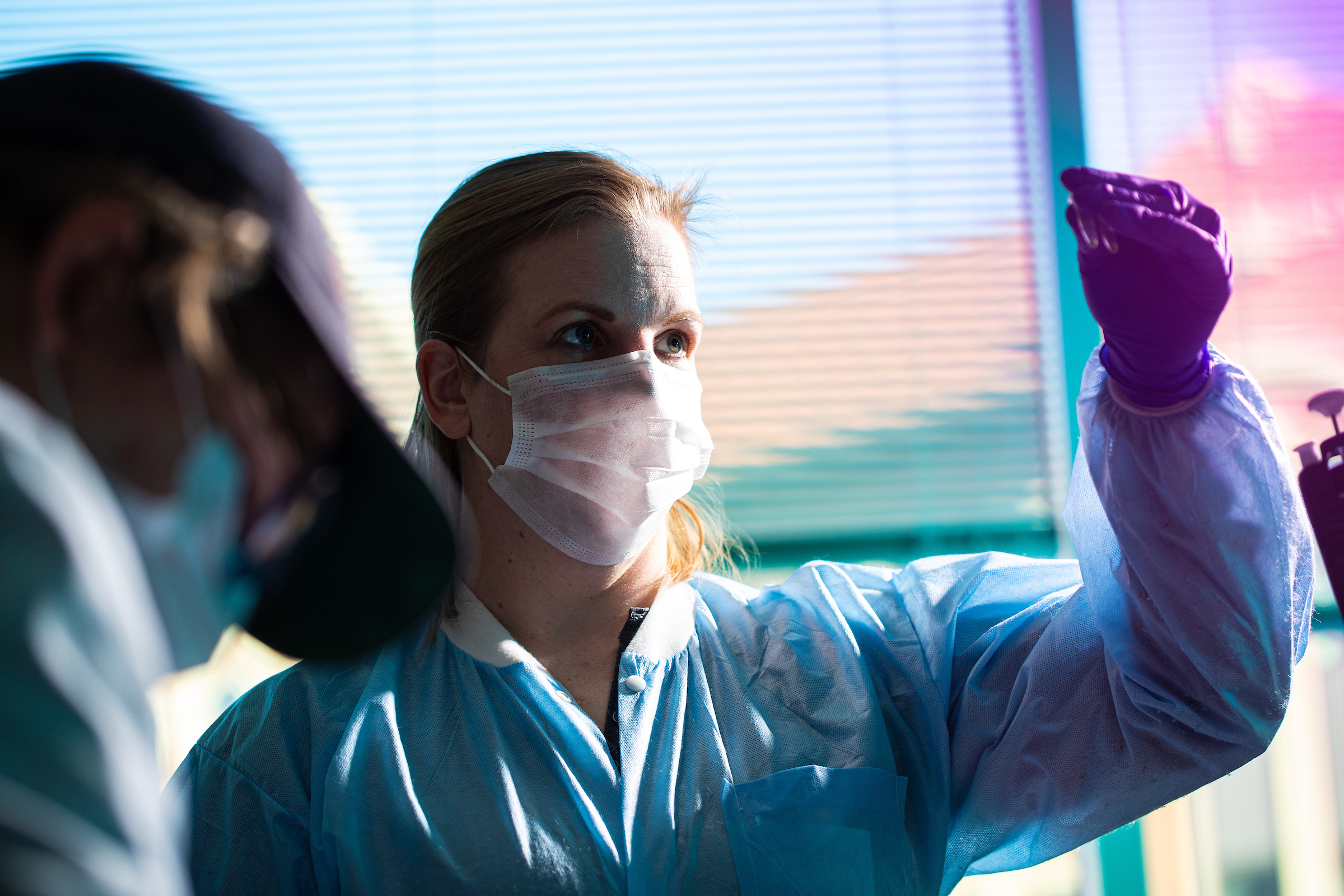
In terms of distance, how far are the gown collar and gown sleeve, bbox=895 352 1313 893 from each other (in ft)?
1.01

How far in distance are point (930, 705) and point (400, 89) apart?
1.66 meters

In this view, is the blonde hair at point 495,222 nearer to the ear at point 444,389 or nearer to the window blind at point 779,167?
the ear at point 444,389

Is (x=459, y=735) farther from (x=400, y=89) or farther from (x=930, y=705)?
(x=400, y=89)

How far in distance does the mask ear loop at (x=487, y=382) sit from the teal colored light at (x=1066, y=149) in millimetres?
1384

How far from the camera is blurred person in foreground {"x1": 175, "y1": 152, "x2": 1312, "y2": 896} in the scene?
85cm

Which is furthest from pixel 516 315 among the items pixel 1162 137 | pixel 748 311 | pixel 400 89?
pixel 1162 137

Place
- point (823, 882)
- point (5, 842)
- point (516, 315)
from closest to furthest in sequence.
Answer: point (5, 842) < point (823, 882) < point (516, 315)

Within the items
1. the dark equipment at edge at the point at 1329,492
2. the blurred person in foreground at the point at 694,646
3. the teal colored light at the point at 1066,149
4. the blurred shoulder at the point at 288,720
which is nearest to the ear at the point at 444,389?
the blurred person in foreground at the point at 694,646

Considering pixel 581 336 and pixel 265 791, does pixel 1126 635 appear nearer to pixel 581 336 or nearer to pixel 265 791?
pixel 581 336

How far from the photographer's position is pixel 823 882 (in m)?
1.00

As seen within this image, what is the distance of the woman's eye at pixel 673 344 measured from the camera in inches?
47.0

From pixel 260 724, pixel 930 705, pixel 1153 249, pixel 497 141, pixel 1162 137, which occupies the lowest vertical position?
pixel 930 705

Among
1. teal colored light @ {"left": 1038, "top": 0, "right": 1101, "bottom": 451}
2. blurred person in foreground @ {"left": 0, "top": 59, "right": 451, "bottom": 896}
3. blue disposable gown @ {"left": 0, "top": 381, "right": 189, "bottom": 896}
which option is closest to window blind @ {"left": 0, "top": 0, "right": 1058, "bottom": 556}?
teal colored light @ {"left": 1038, "top": 0, "right": 1101, "bottom": 451}

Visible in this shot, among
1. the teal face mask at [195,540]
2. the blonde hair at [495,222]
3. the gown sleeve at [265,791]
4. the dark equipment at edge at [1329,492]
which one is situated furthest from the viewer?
the blonde hair at [495,222]
